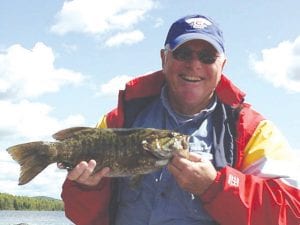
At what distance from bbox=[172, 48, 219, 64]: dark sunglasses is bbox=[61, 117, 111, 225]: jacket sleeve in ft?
5.44

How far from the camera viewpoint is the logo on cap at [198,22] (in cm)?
755

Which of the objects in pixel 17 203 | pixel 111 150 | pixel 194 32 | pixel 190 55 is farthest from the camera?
pixel 17 203

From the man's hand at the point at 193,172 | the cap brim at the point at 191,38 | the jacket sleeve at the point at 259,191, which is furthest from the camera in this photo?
the cap brim at the point at 191,38

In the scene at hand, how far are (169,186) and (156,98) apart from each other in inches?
47.1

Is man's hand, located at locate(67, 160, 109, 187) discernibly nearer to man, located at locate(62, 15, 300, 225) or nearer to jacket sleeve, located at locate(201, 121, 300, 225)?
man, located at locate(62, 15, 300, 225)

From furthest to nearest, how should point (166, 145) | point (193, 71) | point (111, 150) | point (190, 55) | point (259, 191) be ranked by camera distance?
point (190, 55) → point (193, 71) → point (259, 191) → point (111, 150) → point (166, 145)

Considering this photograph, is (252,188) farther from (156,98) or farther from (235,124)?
(156,98)

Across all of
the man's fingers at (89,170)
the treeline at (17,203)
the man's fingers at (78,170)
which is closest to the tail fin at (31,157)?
the man's fingers at (78,170)

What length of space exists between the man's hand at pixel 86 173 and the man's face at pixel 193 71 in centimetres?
134

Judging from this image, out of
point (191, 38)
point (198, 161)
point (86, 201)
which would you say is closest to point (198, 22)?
point (191, 38)

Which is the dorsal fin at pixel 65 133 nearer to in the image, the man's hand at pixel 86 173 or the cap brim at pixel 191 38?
the man's hand at pixel 86 173

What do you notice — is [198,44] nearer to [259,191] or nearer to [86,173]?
[259,191]

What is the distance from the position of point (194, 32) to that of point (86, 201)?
7.64ft

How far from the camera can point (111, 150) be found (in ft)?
22.3
